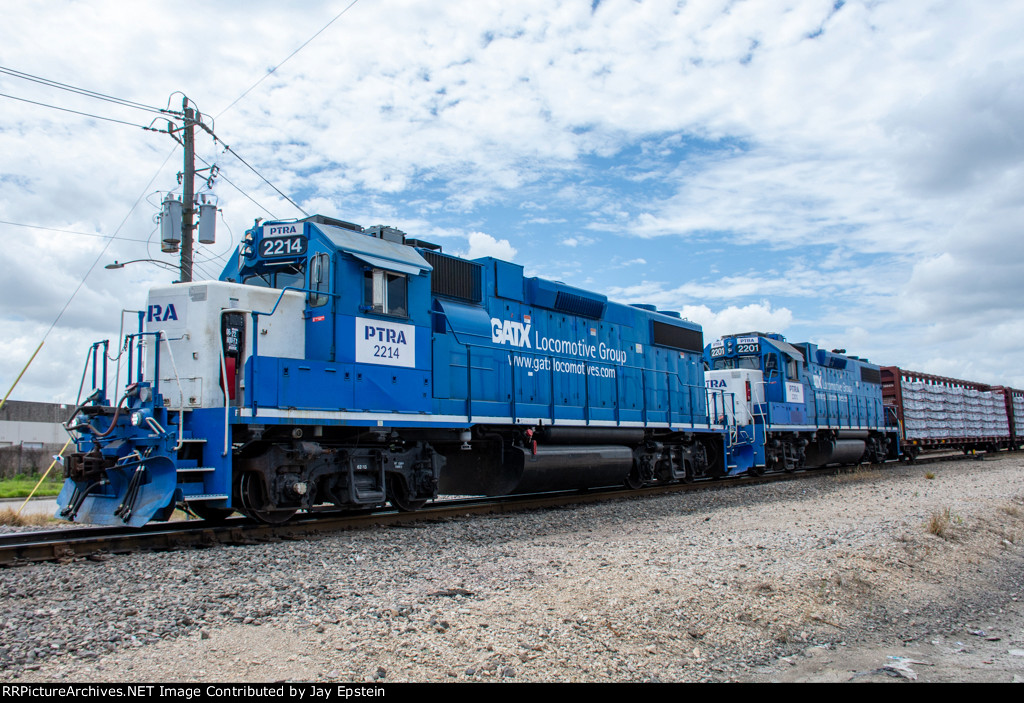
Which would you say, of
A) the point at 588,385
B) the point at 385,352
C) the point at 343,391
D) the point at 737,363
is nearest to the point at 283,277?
the point at 385,352

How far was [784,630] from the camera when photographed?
4602 millimetres

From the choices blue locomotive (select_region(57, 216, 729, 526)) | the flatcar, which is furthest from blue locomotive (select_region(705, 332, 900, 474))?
blue locomotive (select_region(57, 216, 729, 526))

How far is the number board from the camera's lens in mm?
8531

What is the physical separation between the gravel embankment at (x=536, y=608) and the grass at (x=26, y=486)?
11.7 meters

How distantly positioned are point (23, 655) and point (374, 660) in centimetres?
183

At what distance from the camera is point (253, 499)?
766cm

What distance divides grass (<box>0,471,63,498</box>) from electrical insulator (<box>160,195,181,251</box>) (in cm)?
582

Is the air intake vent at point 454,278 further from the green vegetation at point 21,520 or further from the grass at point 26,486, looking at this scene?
the grass at point 26,486

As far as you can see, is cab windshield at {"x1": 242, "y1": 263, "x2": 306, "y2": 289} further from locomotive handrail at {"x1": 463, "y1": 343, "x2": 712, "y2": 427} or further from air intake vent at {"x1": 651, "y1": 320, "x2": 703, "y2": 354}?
air intake vent at {"x1": 651, "y1": 320, "x2": 703, "y2": 354}

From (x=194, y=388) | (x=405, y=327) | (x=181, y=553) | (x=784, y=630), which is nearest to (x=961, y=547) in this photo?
(x=784, y=630)

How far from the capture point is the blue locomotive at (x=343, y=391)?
278 inches

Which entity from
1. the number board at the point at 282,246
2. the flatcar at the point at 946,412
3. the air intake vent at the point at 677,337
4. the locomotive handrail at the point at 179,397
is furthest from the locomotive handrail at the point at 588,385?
the flatcar at the point at 946,412

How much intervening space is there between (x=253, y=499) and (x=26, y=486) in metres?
14.4

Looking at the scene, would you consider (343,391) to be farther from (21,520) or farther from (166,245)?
(166,245)
